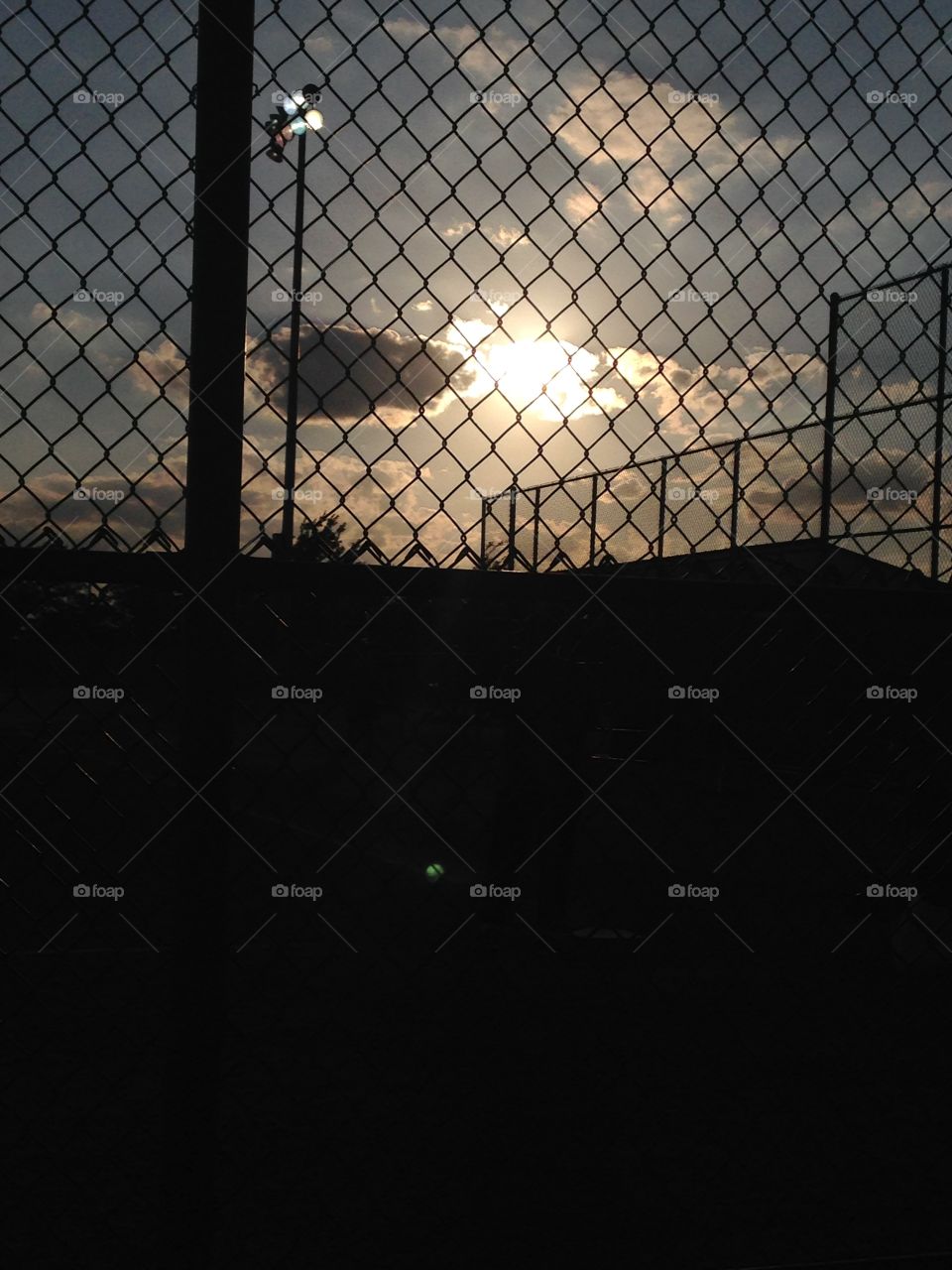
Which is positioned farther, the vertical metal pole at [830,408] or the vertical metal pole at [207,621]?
the vertical metal pole at [830,408]

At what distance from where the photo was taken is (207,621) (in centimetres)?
228

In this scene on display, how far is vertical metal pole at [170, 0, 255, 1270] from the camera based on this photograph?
226 centimetres

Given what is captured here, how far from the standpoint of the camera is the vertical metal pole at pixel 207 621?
2.26 m

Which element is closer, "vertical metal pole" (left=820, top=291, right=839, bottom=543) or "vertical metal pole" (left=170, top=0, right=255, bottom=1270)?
"vertical metal pole" (left=170, top=0, right=255, bottom=1270)

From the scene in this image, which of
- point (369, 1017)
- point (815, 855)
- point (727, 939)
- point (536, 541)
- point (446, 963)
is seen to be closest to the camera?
point (369, 1017)

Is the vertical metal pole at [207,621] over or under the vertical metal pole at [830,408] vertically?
under

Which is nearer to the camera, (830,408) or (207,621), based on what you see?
(207,621)

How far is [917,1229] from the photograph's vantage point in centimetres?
310

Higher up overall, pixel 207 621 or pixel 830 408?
pixel 830 408

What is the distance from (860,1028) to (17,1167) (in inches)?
137

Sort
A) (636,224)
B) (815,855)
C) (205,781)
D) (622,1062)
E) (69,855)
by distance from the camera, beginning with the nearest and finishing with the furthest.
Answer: (205,781) → (636,224) → (622,1062) → (69,855) → (815,855)

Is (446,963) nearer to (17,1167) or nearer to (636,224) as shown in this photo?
(17,1167)

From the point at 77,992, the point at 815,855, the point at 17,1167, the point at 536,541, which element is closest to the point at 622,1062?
the point at 17,1167

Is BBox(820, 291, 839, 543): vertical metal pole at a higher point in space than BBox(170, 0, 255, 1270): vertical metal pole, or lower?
higher
